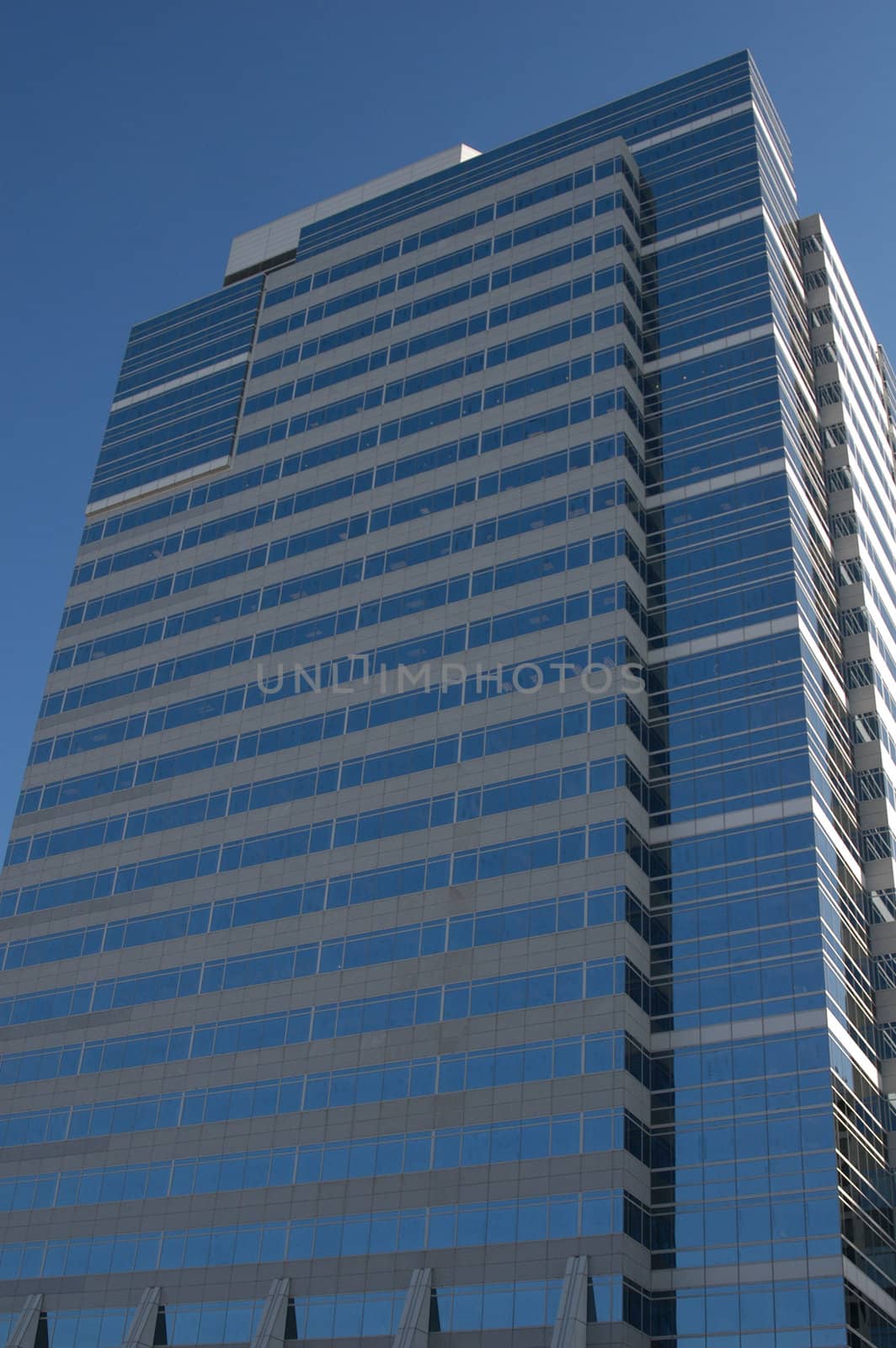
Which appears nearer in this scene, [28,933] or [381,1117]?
[381,1117]

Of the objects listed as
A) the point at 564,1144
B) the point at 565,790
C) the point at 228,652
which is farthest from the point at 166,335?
the point at 564,1144

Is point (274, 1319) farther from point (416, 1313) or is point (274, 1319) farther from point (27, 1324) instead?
point (27, 1324)

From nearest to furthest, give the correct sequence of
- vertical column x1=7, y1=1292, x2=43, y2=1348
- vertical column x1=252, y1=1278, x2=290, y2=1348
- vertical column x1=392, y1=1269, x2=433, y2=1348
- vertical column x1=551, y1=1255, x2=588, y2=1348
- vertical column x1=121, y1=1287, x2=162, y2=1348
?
vertical column x1=551, y1=1255, x2=588, y2=1348 → vertical column x1=392, y1=1269, x2=433, y2=1348 → vertical column x1=252, y1=1278, x2=290, y2=1348 → vertical column x1=121, y1=1287, x2=162, y2=1348 → vertical column x1=7, y1=1292, x2=43, y2=1348

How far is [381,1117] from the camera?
74.8 meters

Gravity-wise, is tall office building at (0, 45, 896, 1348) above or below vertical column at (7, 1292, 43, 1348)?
above

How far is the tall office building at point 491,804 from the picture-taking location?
228 ft

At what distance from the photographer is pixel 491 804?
3201 inches

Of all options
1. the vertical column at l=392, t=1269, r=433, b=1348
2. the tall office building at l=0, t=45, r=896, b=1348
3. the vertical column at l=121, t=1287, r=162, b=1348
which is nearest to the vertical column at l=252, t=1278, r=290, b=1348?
the tall office building at l=0, t=45, r=896, b=1348

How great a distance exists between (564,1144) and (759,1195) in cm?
874

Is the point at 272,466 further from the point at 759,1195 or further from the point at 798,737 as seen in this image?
the point at 759,1195

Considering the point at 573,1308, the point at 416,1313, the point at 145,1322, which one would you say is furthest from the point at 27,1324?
the point at 573,1308

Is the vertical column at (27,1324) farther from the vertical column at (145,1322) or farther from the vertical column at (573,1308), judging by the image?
the vertical column at (573,1308)

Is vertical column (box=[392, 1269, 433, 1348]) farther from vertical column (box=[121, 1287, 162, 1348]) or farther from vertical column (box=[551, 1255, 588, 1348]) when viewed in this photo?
vertical column (box=[121, 1287, 162, 1348])

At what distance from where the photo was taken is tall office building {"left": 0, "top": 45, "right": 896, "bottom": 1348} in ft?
228
